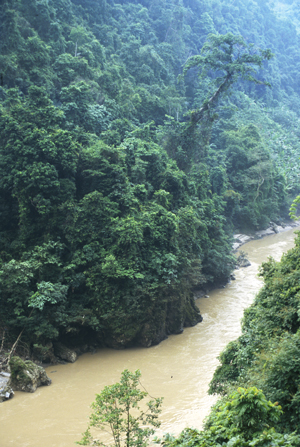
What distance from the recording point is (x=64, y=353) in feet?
40.4

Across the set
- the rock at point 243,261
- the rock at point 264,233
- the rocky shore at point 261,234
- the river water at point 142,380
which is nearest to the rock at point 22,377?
the river water at point 142,380

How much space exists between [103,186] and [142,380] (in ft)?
22.7

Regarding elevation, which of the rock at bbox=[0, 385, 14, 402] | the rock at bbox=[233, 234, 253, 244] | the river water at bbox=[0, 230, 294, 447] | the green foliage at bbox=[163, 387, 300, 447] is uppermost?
the rock at bbox=[233, 234, 253, 244]

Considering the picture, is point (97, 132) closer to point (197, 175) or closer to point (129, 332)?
point (197, 175)

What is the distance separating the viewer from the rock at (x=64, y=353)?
12248mm

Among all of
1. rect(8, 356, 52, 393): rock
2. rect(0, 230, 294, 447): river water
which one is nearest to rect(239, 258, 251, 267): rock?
rect(0, 230, 294, 447): river water

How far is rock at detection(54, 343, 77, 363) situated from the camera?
1225 centimetres

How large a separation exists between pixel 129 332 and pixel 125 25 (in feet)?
94.1

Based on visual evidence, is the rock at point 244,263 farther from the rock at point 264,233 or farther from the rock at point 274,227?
the rock at point 274,227

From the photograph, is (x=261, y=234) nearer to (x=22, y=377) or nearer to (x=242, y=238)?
(x=242, y=238)

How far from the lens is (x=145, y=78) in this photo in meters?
27.9

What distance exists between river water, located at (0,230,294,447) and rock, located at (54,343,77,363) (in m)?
0.20

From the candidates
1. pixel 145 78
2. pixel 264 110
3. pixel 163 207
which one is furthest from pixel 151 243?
pixel 264 110

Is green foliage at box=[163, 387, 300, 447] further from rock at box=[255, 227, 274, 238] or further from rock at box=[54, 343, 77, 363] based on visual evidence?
rock at box=[255, 227, 274, 238]
